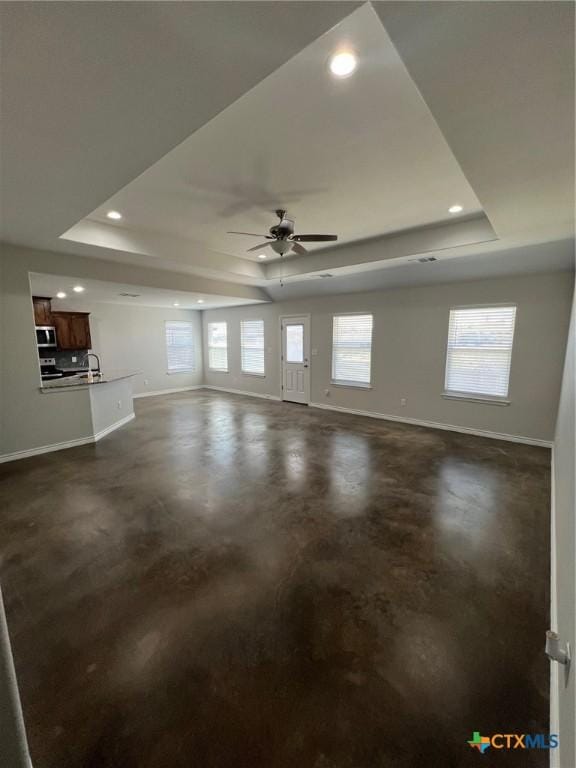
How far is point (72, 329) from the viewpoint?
6812mm

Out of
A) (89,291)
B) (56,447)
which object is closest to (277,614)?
(56,447)

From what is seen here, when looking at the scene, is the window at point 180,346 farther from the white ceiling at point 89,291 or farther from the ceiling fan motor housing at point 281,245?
the ceiling fan motor housing at point 281,245

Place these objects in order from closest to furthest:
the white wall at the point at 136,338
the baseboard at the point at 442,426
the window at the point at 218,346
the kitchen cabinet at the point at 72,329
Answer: the baseboard at the point at 442,426, the kitchen cabinet at the point at 72,329, the white wall at the point at 136,338, the window at the point at 218,346

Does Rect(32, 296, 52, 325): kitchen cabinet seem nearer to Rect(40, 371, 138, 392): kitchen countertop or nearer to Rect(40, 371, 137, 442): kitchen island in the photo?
Rect(40, 371, 137, 442): kitchen island

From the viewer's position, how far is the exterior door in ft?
23.5

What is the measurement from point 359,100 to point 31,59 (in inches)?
62.4

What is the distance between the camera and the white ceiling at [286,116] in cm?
110

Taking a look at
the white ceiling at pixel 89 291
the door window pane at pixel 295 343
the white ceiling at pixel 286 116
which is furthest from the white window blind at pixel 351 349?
the white ceiling at pixel 286 116

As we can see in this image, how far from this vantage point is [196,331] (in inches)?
374

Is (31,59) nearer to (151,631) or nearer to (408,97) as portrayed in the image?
(408,97)

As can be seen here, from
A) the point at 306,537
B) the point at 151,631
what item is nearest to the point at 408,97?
the point at 306,537

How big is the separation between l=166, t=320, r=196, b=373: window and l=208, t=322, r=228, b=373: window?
541mm

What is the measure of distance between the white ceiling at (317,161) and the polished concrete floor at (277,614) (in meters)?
2.83

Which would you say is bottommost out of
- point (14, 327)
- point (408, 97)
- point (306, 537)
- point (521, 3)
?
point (306, 537)
